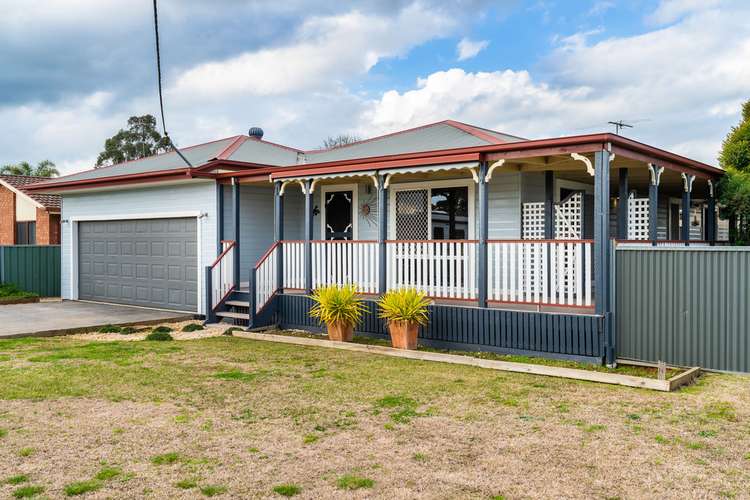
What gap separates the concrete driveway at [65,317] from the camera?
36.3 feet

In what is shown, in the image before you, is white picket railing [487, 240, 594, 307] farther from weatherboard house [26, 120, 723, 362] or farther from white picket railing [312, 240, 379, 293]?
white picket railing [312, 240, 379, 293]

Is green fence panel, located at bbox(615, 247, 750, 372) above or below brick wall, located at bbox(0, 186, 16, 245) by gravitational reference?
below

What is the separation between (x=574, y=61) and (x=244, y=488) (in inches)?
651

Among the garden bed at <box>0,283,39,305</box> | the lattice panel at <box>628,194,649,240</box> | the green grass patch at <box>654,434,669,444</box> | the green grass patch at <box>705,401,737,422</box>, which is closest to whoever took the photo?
the green grass patch at <box>654,434,669,444</box>

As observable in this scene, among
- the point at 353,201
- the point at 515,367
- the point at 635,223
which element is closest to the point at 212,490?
the point at 515,367

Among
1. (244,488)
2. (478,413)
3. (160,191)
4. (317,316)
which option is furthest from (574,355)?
(160,191)

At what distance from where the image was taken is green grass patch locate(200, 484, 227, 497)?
3.96 metres

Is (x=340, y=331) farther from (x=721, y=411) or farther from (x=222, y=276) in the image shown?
(x=721, y=411)

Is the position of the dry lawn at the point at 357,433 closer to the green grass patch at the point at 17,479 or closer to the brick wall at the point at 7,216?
the green grass patch at the point at 17,479

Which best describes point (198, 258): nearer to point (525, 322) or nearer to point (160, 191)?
point (160, 191)

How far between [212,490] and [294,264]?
7.77 metres

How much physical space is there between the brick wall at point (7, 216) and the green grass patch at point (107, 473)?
21561 millimetres

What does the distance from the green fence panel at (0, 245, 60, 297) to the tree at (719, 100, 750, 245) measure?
16.4 m

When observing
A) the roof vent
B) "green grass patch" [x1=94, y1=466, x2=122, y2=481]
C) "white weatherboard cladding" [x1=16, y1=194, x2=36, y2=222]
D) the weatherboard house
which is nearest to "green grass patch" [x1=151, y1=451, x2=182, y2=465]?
"green grass patch" [x1=94, y1=466, x2=122, y2=481]
